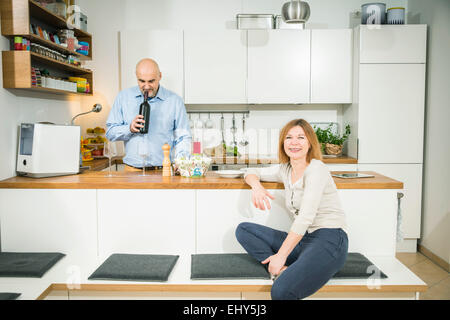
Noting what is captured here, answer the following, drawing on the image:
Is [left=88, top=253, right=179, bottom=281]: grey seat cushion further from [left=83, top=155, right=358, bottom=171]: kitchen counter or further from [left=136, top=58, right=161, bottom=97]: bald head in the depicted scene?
[left=83, top=155, right=358, bottom=171]: kitchen counter

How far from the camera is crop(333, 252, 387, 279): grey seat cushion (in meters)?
1.93

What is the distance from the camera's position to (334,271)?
1.84 meters

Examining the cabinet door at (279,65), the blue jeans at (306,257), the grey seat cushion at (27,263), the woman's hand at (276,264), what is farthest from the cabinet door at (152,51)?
the woman's hand at (276,264)

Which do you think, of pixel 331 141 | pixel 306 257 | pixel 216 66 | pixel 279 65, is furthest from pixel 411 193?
pixel 306 257

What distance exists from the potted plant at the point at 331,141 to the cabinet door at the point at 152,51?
4.93ft

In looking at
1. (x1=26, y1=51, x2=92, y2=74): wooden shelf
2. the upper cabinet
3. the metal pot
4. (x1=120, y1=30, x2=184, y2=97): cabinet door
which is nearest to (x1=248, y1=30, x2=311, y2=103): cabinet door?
the upper cabinet

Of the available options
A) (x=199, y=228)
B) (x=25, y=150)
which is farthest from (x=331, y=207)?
(x=25, y=150)

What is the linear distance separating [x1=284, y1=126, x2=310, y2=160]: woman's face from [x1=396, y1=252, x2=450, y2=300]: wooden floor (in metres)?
1.63

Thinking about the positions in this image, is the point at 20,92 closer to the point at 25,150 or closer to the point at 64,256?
the point at 25,150

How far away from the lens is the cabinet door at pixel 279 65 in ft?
12.8

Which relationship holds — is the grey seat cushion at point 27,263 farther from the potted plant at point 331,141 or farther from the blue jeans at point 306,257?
the potted plant at point 331,141

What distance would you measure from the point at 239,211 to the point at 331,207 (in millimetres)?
550

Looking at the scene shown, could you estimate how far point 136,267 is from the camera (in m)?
2.03
